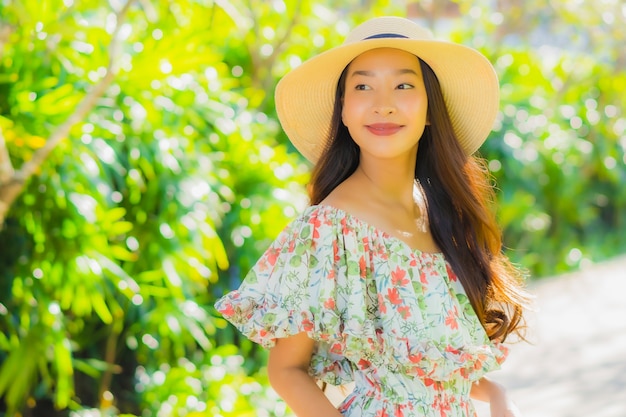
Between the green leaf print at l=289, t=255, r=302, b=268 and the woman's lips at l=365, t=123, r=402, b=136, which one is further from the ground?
the woman's lips at l=365, t=123, r=402, b=136

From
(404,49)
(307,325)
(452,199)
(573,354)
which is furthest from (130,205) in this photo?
(573,354)

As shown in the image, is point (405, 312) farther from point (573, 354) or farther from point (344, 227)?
point (573, 354)

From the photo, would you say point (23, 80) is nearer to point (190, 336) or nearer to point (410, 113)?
point (190, 336)

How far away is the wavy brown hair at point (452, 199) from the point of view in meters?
2.10

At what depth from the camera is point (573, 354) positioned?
564cm

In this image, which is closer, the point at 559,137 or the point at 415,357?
the point at 415,357

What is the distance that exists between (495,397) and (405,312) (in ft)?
1.10

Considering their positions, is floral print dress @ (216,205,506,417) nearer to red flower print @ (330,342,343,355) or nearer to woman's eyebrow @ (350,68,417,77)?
red flower print @ (330,342,343,355)

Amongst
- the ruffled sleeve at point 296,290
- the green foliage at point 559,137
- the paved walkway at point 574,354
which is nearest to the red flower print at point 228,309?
the ruffled sleeve at point 296,290

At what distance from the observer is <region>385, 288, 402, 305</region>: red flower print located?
1.89 m

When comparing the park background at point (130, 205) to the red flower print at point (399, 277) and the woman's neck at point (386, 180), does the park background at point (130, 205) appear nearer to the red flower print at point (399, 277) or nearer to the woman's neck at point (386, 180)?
the woman's neck at point (386, 180)

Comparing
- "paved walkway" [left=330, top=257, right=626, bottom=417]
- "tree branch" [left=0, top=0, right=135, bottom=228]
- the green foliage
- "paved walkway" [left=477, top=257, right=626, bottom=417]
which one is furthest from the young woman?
the green foliage

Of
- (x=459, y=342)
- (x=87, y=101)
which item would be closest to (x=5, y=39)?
(x=87, y=101)

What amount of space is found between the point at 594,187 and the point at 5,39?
6599 mm
